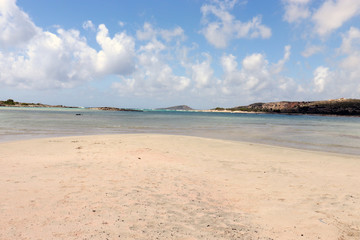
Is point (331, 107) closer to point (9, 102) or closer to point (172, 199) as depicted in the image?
point (172, 199)

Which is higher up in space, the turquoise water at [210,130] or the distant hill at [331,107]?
the distant hill at [331,107]

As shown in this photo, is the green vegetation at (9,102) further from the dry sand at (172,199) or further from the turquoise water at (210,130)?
the dry sand at (172,199)

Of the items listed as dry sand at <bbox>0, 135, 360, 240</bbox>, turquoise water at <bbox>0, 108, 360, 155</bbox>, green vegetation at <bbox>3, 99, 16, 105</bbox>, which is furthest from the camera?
green vegetation at <bbox>3, 99, 16, 105</bbox>

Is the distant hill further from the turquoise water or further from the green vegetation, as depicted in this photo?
the green vegetation

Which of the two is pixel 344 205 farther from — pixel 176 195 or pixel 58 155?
pixel 58 155

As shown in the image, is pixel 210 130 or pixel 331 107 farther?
pixel 331 107

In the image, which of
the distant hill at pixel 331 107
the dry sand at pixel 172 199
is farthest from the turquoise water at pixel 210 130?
the distant hill at pixel 331 107

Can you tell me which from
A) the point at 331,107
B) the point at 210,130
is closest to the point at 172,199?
the point at 210,130

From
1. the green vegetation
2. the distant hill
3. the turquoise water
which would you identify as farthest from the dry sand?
the green vegetation

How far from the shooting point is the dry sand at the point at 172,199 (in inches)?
182

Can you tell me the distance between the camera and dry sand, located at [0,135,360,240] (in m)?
4.61

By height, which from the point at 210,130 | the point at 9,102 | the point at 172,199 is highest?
the point at 9,102

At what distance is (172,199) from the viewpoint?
6387mm

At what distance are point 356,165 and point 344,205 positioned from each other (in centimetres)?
729
